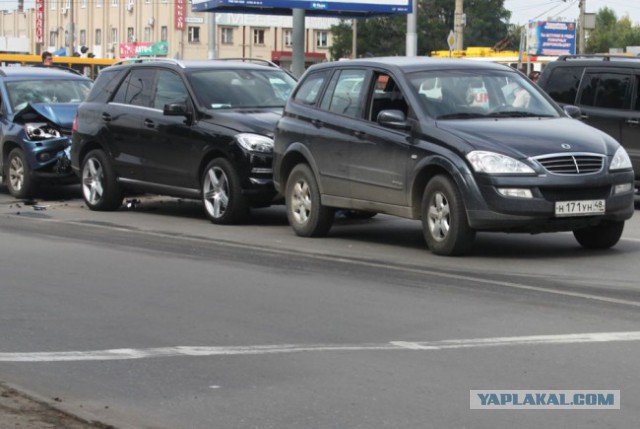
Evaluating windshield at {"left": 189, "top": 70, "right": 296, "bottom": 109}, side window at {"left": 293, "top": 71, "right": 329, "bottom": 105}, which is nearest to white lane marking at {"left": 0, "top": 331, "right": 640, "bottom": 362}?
side window at {"left": 293, "top": 71, "right": 329, "bottom": 105}

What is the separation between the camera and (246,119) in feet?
47.2

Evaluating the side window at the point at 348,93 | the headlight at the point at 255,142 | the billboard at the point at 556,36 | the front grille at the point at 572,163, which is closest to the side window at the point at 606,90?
the headlight at the point at 255,142

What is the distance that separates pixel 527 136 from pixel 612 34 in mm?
148493

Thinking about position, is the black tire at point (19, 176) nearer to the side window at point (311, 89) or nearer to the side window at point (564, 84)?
the side window at point (311, 89)

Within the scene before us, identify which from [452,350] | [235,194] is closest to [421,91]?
[235,194]

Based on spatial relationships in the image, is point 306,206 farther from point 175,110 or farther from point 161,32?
point 161,32

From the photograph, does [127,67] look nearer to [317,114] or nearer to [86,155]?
[86,155]

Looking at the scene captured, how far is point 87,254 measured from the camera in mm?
11688

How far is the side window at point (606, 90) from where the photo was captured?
54.9 ft

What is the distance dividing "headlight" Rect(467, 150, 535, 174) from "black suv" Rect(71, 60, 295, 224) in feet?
12.4

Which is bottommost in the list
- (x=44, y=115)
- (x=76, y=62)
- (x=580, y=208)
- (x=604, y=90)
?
(x=580, y=208)

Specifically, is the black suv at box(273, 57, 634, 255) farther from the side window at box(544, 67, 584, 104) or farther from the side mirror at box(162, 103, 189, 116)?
the side window at box(544, 67, 584, 104)

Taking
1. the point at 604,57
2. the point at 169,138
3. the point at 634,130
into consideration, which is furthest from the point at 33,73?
the point at 634,130

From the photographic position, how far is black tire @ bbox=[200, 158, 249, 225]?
1415 cm
